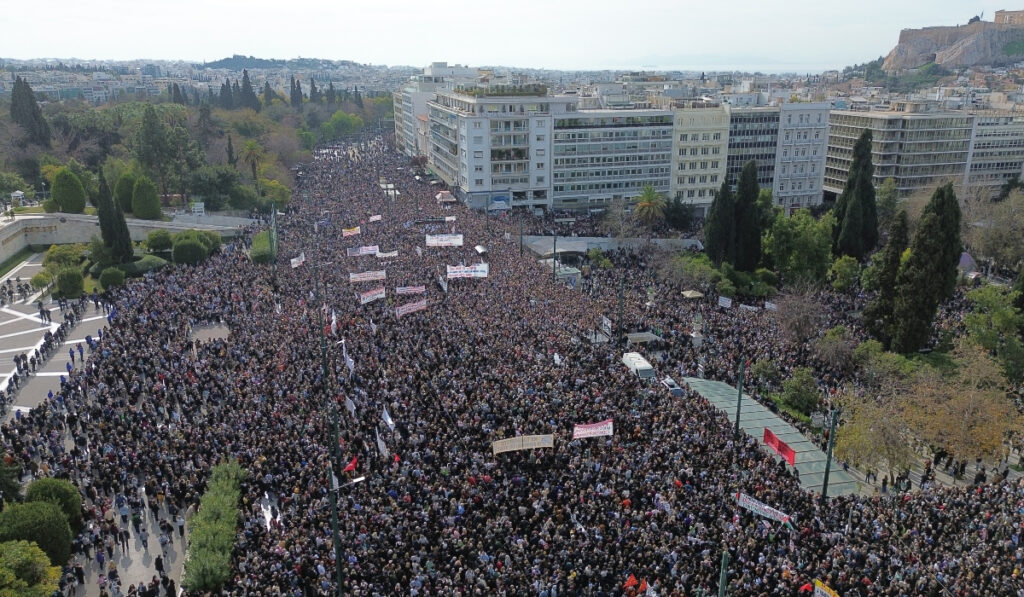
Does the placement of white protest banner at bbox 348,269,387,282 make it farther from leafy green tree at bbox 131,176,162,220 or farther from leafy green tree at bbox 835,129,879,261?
leafy green tree at bbox 835,129,879,261

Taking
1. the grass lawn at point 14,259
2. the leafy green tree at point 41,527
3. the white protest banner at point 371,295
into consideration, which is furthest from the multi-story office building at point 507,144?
the leafy green tree at point 41,527

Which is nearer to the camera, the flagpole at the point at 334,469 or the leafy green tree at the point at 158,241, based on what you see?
the flagpole at the point at 334,469

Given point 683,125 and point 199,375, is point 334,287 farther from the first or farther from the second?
point 683,125

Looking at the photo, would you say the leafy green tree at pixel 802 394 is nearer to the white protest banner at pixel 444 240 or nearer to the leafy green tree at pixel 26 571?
the white protest banner at pixel 444 240

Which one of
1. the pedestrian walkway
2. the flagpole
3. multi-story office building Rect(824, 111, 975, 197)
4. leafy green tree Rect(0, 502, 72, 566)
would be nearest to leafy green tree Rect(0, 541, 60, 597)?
leafy green tree Rect(0, 502, 72, 566)

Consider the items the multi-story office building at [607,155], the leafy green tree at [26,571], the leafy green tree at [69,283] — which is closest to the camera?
the leafy green tree at [26,571]

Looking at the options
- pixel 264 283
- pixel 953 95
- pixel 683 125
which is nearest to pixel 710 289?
pixel 264 283

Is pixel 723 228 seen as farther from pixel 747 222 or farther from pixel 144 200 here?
pixel 144 200
